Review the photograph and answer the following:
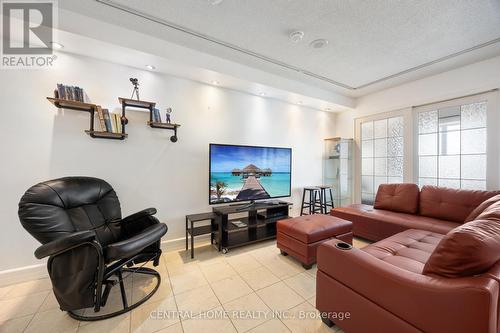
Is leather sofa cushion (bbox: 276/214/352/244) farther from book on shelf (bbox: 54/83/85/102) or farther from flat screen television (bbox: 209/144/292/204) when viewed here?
book on shelf (bbox: 54/83/85/102)

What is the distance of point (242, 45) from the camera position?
7.81 ft

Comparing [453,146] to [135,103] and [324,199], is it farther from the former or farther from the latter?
[135,103]

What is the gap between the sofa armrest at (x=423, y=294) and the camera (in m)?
0.80

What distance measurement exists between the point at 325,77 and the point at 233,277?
3223 mm

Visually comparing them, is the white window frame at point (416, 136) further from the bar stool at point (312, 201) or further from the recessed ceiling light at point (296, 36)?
the recessed ceiling light at point (296, 36)

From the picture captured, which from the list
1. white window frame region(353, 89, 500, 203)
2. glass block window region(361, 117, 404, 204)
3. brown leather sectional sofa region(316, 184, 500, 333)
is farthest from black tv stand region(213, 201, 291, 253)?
white window frame region(353, 89, 500, 203)

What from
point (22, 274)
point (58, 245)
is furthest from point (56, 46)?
point (22, 274)

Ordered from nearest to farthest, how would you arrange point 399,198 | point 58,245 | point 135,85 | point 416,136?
point 58,245 < point 135,85 < point 399,198 < point 416,136

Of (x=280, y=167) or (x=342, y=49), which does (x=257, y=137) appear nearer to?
(x=280, y=167)

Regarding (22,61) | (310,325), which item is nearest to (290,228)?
(310,325)

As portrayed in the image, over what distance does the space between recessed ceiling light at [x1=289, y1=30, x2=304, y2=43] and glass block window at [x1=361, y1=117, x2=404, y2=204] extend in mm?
2672

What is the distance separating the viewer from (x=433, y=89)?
3.12 metres

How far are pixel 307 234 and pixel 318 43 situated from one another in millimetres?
2219

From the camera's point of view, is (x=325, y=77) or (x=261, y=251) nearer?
(x=261, y=251)
